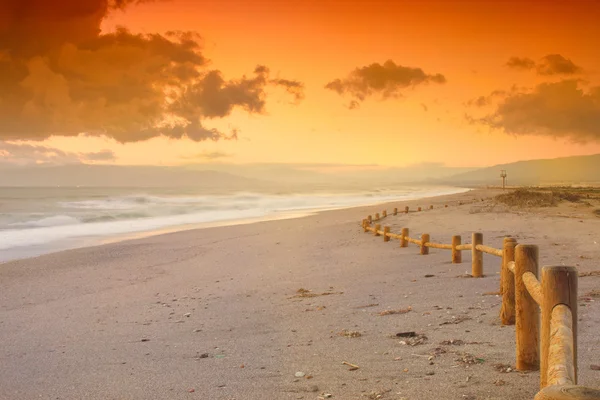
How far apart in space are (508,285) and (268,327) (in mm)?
3930

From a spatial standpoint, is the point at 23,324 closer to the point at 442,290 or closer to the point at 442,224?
the point at 442,290

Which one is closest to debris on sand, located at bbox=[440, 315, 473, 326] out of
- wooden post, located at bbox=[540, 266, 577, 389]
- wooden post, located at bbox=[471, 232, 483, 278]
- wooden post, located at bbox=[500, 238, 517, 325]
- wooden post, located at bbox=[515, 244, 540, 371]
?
wooden post, located at bbox=[500, 238, 517, 325]

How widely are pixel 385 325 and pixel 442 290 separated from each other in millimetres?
2769

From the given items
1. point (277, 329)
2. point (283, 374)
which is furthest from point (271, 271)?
point (283, 374)

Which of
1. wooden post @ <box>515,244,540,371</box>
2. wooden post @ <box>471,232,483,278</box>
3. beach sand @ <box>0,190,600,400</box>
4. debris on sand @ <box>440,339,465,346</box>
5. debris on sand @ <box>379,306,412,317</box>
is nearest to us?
wooden post @ <box>515,244,540,371</box>

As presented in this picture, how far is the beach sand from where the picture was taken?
612 cm

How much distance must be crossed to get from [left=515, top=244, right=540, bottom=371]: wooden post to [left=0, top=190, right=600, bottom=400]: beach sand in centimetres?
19

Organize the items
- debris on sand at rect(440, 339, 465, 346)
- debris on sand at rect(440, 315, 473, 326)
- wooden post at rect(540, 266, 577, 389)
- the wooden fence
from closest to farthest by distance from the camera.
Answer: the wooden fence
wooden post at rect(540, 266, 577, 389)
debris on sand at rect(440, 339, 465, 346)
debris on sand at rect(440, 315, 473, 326)

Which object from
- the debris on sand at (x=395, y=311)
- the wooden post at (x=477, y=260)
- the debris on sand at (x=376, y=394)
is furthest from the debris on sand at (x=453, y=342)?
the wooden post at (x=477, y=260)

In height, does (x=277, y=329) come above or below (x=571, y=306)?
below

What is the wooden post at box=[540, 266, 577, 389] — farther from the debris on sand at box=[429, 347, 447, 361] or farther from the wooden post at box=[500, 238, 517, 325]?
the wooden post at box=[500, 238, 517, 325]

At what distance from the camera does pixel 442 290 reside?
10727 mm

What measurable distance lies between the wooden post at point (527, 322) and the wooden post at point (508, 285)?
128 centimetres

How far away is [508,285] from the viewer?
23.5ft
